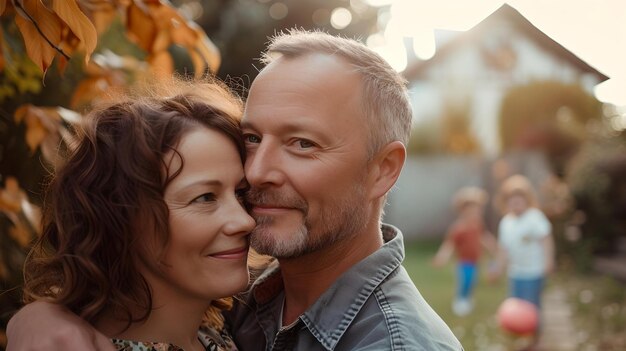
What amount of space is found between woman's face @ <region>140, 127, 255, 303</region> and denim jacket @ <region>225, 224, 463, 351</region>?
0.26 metres

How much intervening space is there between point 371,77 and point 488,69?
49.7 ft

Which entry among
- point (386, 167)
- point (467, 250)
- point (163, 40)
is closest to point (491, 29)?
point (467, 250)

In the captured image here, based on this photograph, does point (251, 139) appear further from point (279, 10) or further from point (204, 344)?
point (279, 10)

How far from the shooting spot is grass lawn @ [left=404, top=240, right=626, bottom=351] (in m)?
8.34

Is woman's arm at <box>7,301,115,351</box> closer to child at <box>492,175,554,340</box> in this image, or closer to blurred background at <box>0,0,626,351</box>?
blurred background at <box>0,0,626,351</box>

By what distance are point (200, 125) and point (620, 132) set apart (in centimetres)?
1246

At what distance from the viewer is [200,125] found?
2088 mm

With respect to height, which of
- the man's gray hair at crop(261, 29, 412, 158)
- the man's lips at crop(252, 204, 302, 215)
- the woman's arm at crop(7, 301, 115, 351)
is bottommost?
the woman's arm at crop(7, 301, 115, 351)

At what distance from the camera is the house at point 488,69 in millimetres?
16672

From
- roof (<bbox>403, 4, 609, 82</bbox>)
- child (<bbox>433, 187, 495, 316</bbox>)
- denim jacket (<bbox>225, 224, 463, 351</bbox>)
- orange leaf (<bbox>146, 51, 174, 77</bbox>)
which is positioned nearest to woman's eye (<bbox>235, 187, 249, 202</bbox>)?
denim jacket (<bbox>225, 224, 463, 351</bbox>)

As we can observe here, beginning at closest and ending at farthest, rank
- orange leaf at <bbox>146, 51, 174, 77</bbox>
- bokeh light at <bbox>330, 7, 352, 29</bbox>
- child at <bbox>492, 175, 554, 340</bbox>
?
orange leaf at <bbox>146, 51, 174, 77</bbox> < child at <bbox>492, 175, 554, 340</bbox> < bokeh light at <bbox>330, 7, 352, 29</bbox>

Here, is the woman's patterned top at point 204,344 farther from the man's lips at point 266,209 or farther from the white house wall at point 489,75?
the white house wall at point 489,75

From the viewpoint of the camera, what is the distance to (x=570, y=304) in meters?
9.87

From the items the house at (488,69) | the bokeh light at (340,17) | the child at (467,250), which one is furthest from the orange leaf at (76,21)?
the house at (488,69)
